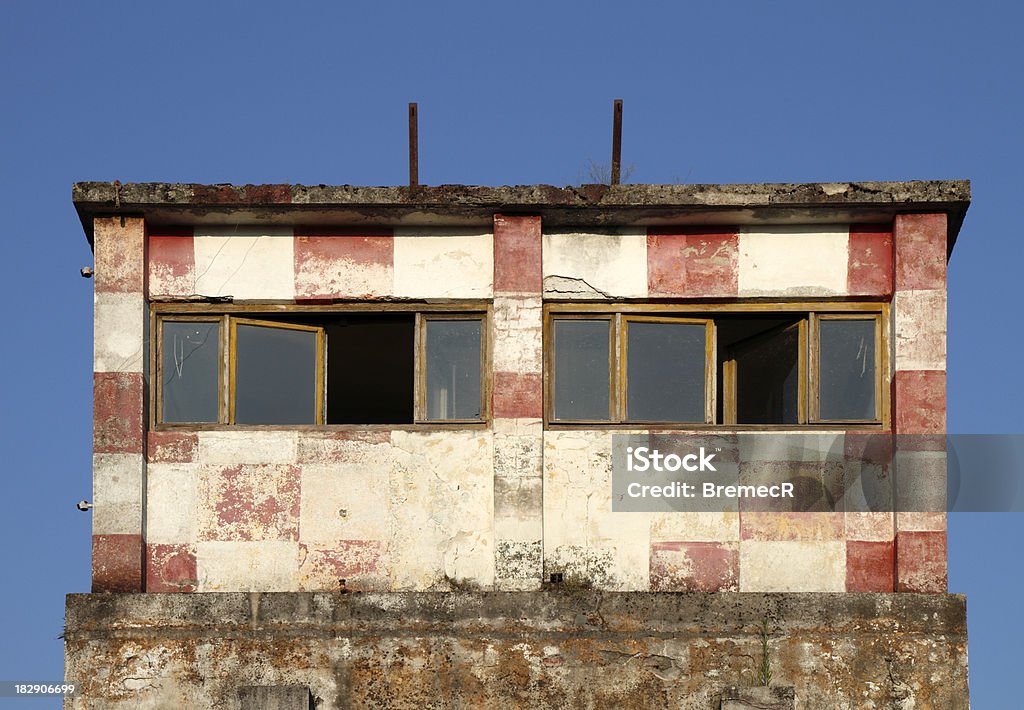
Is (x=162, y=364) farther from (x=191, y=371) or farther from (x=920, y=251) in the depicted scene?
(x=920, y=251)

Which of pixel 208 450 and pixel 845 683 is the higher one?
pixel 208 450

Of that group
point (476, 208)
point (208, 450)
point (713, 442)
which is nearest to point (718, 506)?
point (713, 442)

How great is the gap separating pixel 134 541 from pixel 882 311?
7.09 m

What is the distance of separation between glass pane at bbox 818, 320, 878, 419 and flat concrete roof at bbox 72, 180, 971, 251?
108 cm

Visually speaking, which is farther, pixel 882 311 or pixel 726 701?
pixel 882 311

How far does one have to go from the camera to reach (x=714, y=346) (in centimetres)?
1817

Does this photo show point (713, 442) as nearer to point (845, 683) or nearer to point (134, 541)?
point (845, 683)

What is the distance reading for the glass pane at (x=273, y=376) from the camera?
18031 millimetres

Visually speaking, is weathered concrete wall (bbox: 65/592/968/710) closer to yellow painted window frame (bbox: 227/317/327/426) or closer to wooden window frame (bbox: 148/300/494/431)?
wooden window frame (bbox: 148/300/494/431)

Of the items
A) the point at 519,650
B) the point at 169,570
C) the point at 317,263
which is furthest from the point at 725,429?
the point at 169,570

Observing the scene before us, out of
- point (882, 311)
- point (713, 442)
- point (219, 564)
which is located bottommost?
point (219, 564)

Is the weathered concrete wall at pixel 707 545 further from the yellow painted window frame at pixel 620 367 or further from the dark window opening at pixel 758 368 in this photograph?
the dark window opening at pixel 758 368

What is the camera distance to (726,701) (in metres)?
16.8

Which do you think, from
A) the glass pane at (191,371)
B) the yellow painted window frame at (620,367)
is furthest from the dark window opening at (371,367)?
the yellow painted window frame at (620,367)
